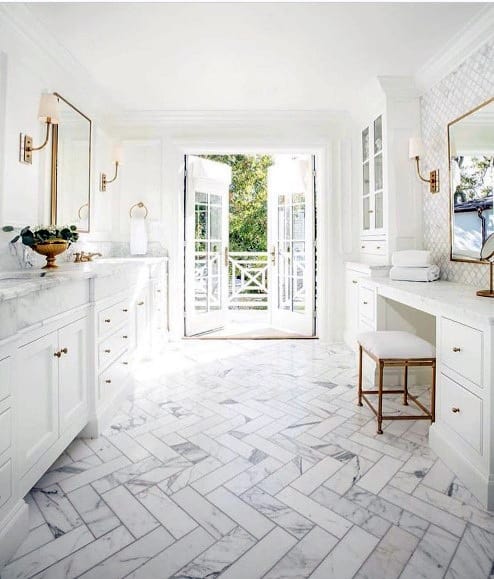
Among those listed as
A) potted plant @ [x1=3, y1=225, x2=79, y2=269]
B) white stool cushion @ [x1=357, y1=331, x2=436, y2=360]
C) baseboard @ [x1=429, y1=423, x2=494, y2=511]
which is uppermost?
potted plant @ [x1=3, y1=225, x2=79, y2=269]

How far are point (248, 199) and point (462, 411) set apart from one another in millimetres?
8906

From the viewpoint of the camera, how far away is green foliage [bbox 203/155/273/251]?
995 centimetres

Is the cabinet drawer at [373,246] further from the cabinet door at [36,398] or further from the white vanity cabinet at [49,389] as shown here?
the cabinet door at [36,398]

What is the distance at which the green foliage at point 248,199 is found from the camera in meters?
9.95

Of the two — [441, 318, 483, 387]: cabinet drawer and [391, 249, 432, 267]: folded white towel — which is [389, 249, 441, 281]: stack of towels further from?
[441, 318, 483, 387]: cabinet drawer

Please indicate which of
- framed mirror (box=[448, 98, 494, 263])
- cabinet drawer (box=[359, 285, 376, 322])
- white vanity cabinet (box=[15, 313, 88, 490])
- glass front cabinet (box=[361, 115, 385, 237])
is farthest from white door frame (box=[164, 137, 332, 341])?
white vanity cabinet (box=[15, 313, 88, 490])

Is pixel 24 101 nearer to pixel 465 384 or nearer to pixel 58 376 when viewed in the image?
pixel 58 376

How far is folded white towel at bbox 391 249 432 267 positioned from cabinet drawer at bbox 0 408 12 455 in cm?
259

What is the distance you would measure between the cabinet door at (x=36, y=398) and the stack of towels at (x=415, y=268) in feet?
7.53

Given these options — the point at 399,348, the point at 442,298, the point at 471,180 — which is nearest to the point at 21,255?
the point at 399,348

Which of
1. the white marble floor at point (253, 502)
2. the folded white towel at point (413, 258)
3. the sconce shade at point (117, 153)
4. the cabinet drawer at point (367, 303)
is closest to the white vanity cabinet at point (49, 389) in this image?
the white marble floor at point (253, 502)

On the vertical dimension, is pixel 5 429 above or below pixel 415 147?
below

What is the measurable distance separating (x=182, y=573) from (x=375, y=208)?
3214 millimetres

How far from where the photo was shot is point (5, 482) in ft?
4.12
